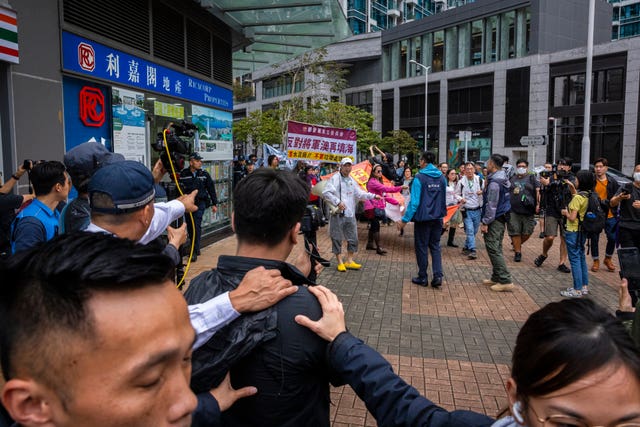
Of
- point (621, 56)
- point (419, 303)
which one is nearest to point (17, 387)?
point (419, 303)

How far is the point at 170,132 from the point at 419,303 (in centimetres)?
427

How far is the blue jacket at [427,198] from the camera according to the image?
24.1 ft

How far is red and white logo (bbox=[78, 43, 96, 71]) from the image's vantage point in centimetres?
648

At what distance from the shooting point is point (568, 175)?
8.16 metres

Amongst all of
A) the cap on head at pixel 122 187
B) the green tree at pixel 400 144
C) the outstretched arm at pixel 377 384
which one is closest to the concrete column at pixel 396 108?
the green tree at pixel 400 144

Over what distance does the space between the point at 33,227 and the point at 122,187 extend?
1.28 meters

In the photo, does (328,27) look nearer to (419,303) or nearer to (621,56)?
(419,303)

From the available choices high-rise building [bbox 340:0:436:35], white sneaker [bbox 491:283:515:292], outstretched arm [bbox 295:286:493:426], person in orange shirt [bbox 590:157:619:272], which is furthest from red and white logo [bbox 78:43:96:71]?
high-rise building [bbox 340:0:436:35]

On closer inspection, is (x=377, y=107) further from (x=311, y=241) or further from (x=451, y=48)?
(x=311, y=241)

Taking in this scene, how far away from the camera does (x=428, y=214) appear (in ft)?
24.0

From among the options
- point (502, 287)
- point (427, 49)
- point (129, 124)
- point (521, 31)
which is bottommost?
point (502, 287)

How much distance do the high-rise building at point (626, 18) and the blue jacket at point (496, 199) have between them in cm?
6090

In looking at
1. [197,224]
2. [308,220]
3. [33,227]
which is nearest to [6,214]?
[33,227]

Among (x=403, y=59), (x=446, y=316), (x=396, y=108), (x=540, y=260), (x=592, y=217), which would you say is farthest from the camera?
(x=396, y=108)
